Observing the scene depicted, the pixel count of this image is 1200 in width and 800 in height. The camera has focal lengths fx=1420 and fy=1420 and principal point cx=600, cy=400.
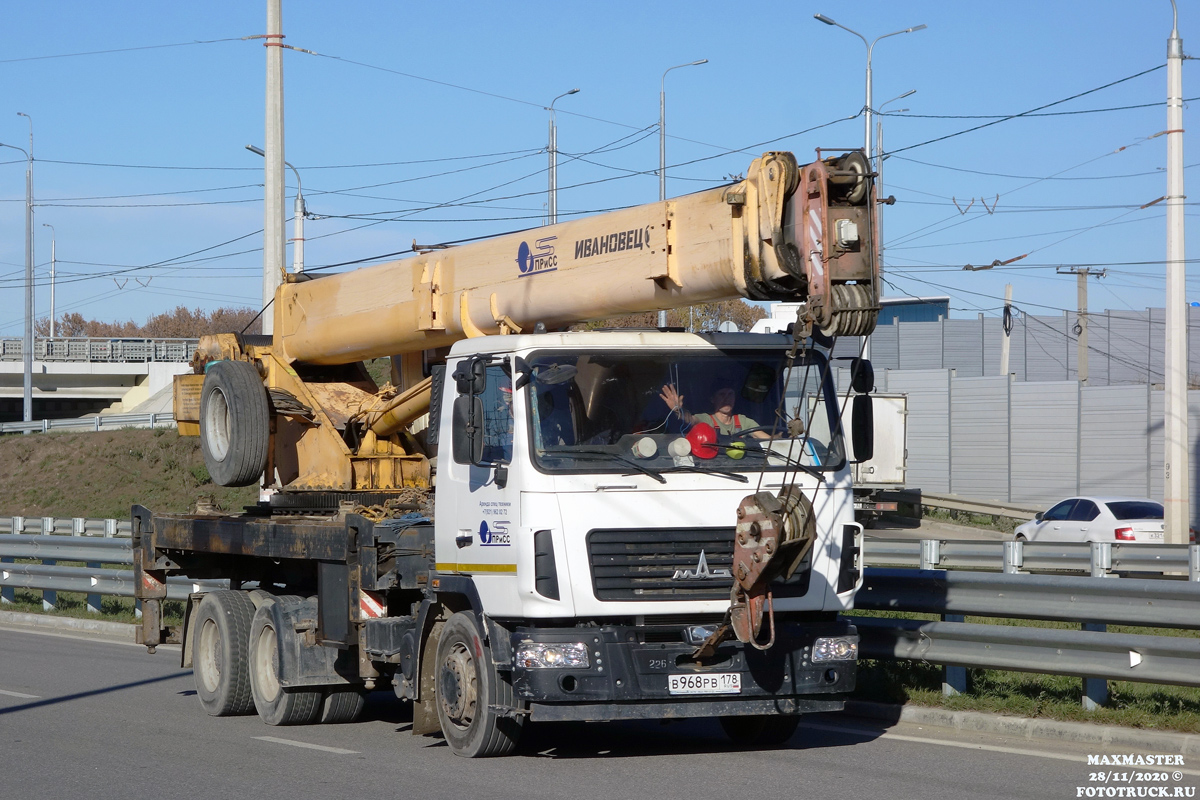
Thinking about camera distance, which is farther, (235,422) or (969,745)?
(235,422)

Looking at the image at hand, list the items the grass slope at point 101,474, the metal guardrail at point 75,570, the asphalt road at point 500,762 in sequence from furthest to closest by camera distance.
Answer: the grass slope at point 101,474, the metal guardrail at point 75,570, the asphalt road at point 500,762

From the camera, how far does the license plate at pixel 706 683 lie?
788 centimetres

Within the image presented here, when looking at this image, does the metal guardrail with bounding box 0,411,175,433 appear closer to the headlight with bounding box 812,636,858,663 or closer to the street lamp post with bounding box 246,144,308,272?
the street lamp post with bounding box 246,144,308,272

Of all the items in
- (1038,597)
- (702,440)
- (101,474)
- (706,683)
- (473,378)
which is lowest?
(101,474)

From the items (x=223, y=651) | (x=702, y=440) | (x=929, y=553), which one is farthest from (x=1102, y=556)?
(x=223, y=651)

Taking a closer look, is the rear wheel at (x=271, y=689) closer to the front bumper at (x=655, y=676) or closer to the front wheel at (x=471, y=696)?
the front wheel at (x=471, y=696)

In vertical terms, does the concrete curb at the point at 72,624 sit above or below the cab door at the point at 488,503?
below

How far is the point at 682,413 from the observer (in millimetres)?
8336

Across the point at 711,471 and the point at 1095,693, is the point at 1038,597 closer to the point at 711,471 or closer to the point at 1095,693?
the point at 1095,693

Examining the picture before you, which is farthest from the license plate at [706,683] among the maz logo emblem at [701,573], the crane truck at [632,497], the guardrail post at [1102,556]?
the guardrail post at [1102,556]

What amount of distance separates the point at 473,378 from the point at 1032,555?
37.2 feet

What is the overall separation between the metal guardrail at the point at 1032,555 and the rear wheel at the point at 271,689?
6.37 m

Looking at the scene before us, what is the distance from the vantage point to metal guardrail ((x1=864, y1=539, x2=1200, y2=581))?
1483cm

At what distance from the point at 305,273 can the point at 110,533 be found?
29.9 ft
